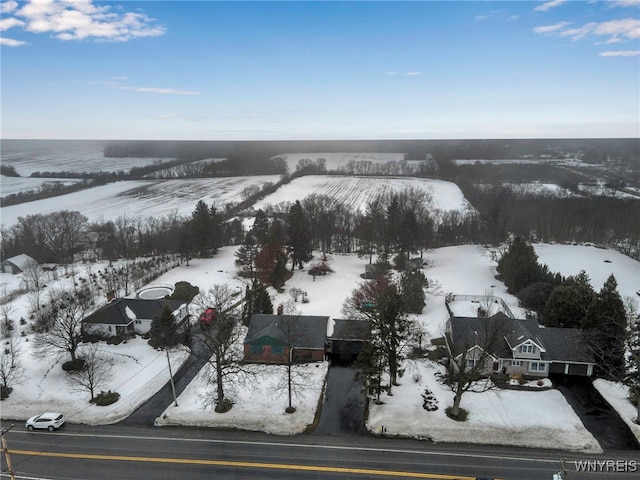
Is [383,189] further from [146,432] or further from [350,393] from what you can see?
[146,432]

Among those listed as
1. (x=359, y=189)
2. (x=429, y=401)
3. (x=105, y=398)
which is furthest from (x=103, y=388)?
(x=359, y=189)

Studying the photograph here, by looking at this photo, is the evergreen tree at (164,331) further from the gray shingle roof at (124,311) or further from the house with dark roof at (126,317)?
the gray shingle roof at (124,311)

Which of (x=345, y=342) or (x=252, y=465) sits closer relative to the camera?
(x=252, y=465)

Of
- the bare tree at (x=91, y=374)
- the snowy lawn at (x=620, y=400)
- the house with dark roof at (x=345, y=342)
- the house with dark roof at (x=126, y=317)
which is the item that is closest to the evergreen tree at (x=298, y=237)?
the house with dark roof at (x=126, y=317)

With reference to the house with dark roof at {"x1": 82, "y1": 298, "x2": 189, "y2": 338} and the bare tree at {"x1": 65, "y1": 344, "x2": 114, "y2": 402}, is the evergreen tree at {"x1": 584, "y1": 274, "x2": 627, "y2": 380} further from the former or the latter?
the bare tree at {"x1": 65, "y1": 344, "x2": 114, "y2": 402}

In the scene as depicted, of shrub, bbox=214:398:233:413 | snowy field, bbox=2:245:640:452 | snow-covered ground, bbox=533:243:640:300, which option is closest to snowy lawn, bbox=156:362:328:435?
snowy field, bbox=2:245:640:452

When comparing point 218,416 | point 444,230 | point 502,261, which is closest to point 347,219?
point 444,230

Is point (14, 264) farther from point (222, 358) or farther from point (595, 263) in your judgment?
point (595, 263)

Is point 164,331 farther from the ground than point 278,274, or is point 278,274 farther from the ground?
point 278,274

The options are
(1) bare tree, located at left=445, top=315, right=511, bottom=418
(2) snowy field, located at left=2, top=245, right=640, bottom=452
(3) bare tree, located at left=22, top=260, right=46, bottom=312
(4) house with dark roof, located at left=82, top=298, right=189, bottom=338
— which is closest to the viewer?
(2) snowy field, located at left=2, top=245, right=640, bottom=452
